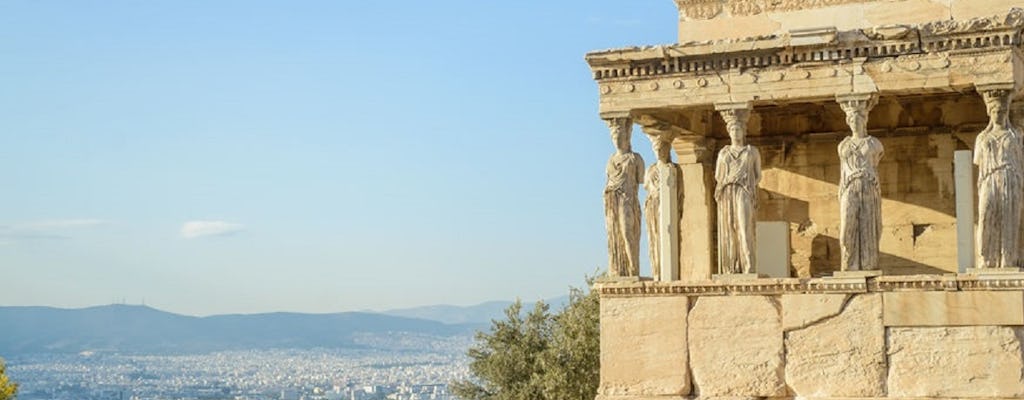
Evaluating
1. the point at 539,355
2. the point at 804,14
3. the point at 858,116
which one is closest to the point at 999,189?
the point at 858,116

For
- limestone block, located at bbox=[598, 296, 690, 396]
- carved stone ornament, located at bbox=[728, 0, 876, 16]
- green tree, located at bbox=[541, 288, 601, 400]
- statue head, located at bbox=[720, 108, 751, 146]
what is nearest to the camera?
statue head, located at bbox=[720, 108, 751, 146]

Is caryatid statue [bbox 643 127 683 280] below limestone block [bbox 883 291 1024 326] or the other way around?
the other way around

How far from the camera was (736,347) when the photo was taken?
18.8 metres

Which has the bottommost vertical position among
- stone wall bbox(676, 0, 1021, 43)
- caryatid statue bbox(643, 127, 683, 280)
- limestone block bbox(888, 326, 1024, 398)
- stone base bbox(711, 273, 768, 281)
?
limestone block bbox(888, 326, 1024, 398)

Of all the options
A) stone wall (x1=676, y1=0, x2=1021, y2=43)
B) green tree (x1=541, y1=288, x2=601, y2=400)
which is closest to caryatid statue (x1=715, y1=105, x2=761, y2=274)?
stone wall (x1=676, y1=0, x2=1021, y2=43)

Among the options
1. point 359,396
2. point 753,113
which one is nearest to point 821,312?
point 753,113

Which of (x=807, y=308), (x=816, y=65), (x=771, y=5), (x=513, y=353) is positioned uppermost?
(x=771, y=5)

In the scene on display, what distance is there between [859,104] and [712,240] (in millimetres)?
3566

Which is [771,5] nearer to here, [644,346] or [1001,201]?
[1001,201]

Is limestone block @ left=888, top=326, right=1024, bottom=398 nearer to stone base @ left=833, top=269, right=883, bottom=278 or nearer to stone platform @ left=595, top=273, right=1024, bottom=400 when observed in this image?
stone platform @ left=595, top=273, right=1024, bottom=400

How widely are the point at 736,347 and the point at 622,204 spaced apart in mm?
1968

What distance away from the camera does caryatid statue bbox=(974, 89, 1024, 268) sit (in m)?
17.9

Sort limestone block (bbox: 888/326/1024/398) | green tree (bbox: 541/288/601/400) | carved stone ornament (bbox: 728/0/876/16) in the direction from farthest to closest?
green tree (bbox: 541/288/601/400) → carved stone ornament (bbox: 728/0/876/16) → limestone block (bbox: 888/326/1024/398)

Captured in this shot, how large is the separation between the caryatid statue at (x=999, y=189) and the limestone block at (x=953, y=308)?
363 millimetres
